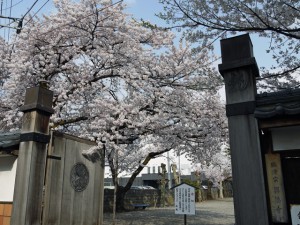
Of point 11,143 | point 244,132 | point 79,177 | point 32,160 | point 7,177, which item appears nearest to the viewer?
point 244,132

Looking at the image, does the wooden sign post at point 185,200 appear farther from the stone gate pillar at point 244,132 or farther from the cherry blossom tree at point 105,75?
the stone gate pillar at point 244,132

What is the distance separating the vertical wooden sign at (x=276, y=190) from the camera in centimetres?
477

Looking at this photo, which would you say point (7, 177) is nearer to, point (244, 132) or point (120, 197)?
point (244, 132)

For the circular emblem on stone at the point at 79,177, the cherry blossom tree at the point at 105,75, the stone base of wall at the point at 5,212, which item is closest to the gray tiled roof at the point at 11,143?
the stone base of wall at the point at 5,212

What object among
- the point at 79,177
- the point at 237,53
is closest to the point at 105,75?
the point at 79,177

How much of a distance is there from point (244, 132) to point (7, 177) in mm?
5661

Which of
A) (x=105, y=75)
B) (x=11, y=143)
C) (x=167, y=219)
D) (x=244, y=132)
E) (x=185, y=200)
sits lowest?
(x=167, y=219)

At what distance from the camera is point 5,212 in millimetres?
6934

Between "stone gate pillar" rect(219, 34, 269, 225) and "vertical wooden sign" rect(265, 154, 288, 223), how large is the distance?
231mm

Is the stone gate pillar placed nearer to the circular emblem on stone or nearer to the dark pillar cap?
the dark pillar cap

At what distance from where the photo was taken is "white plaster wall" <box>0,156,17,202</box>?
7.07m

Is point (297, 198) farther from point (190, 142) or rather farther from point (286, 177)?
point (190, 142)

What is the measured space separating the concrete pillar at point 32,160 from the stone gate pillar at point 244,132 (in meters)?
4.21

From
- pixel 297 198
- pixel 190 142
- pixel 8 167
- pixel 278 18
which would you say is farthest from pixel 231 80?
pixel 190 142
